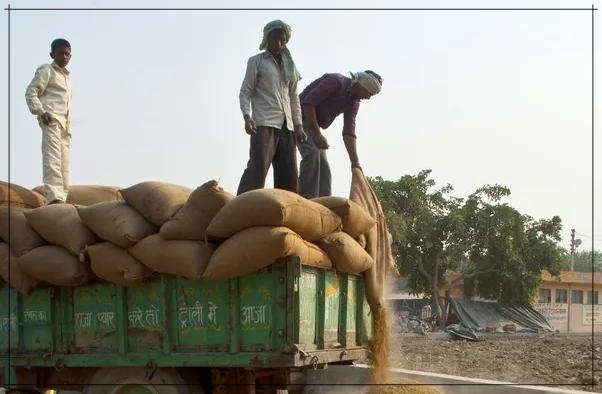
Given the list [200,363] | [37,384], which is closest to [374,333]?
[200,363]

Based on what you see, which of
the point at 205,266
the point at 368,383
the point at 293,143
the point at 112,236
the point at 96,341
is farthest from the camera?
the point at 293,143

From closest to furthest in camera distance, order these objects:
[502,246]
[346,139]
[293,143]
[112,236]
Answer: [112,236], [293,143], [346,139], [502,246]

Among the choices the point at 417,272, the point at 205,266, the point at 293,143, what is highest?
the point at 293,143

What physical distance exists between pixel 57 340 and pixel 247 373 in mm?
1534

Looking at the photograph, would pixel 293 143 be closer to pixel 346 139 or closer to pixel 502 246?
pixel 346 139

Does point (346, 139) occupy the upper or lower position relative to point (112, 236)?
upper

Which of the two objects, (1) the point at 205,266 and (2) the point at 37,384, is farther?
(2) the point at 37,384

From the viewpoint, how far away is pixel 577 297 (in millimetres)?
43031

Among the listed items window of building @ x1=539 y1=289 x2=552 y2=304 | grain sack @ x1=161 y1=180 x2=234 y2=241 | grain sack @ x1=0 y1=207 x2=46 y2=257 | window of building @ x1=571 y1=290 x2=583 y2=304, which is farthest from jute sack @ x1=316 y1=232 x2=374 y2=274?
window of building @ x1=571 y1=290 x2=583 y2=304

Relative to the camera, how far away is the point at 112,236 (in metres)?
4.88

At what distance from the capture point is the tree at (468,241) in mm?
28000

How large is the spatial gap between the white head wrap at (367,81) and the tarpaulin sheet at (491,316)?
2361 cm

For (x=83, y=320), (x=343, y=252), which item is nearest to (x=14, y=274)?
(x=83, y=320)

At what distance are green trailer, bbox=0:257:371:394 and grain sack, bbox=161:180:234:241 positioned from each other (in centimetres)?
32
